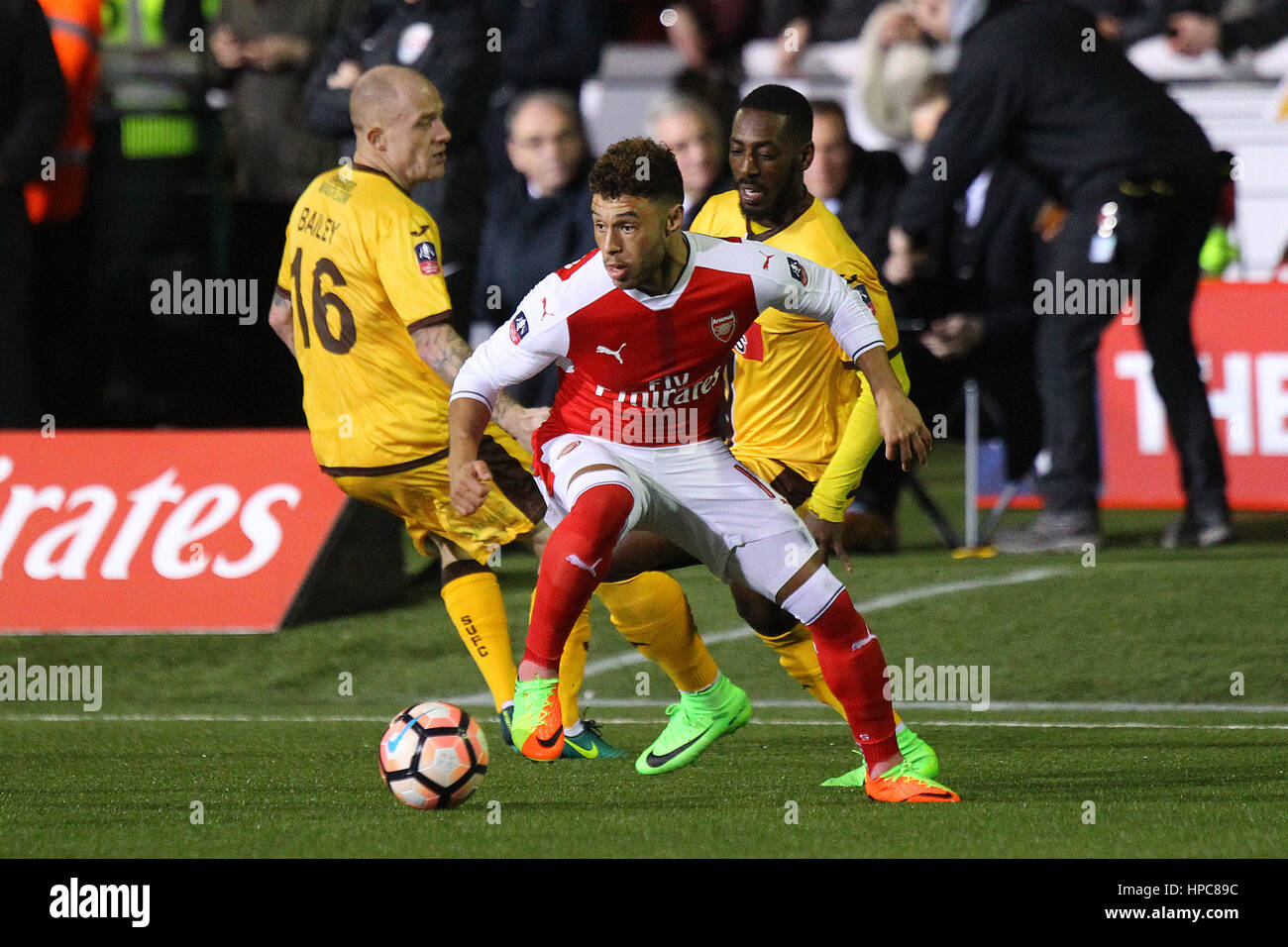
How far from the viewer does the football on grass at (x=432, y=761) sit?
21.0 feet

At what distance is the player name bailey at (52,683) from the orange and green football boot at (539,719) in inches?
128

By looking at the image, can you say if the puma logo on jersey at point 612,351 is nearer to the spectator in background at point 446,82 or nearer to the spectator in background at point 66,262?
the spectator in background at point 446,82

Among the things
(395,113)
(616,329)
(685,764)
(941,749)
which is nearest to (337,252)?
(395,113)

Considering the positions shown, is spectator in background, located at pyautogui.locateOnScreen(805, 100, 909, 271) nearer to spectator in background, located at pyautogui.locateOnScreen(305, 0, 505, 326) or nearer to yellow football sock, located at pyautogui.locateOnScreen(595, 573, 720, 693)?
spectator in background, located at pyautogui.locateOnScreen(305, 0, 505, 326)

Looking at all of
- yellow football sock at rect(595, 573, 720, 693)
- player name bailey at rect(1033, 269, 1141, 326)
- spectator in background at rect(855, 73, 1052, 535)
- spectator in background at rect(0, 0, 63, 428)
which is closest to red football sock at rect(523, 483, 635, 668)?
yellow football sock at rect(595, 573, 720, 693)

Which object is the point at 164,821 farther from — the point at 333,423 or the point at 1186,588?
the point at 1186,588

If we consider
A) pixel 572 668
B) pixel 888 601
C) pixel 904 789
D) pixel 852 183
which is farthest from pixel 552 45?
pixel 904 789

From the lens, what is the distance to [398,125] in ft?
25.3

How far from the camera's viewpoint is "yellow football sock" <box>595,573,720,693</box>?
730cm

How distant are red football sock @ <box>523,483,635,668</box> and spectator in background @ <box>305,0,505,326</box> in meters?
4.30

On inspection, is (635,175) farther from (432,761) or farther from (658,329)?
(432,761)

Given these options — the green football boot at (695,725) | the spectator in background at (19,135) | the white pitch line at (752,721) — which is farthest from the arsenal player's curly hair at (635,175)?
the spectator in background at (19,135)

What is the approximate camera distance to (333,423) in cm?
779

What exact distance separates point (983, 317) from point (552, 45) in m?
2.94
